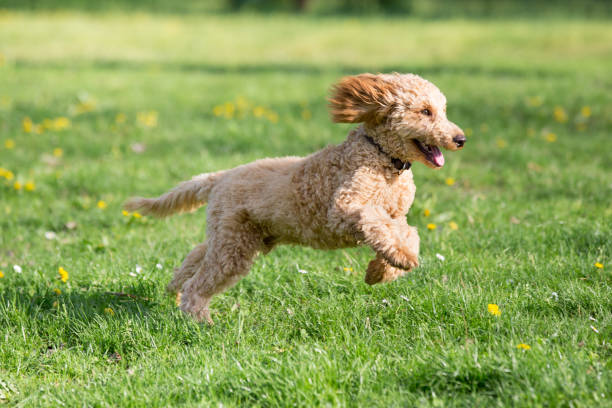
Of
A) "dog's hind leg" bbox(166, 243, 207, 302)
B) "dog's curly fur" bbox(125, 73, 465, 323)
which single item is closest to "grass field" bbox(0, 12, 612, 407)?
"dog's hind leg" bbox(166, 243, 207, 302)

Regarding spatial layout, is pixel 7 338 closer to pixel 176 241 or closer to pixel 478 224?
pixel 176 241

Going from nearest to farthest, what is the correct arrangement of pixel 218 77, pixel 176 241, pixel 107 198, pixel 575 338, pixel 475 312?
1. pixel 575 338
2. pixel 475 312
3. pixel 176 241
4. pixel 107 198
5. pixel 218 77

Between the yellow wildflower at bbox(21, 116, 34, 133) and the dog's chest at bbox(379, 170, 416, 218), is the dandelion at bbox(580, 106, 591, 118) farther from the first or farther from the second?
the yellow wildflower at bbox(21, 116, 34, 133)

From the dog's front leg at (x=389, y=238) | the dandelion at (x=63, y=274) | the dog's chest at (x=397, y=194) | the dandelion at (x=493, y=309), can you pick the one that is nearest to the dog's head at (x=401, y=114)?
the dog's chest at (x=397, y=194)

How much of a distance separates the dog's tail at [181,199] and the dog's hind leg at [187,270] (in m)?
0.31

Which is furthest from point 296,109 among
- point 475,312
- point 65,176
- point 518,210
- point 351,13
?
point 351,13

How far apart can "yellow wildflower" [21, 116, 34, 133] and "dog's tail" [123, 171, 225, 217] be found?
4893 millimetres

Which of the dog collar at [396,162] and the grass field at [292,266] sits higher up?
the dog collar at [396,162]

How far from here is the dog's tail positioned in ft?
13.1

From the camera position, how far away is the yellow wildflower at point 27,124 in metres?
8.27

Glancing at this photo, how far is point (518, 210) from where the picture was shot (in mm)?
5441

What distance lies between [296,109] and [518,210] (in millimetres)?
4658

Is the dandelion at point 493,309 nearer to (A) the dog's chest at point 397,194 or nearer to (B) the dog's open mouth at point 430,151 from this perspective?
(A) the dog's chest at point 397,194

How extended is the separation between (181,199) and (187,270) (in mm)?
477
